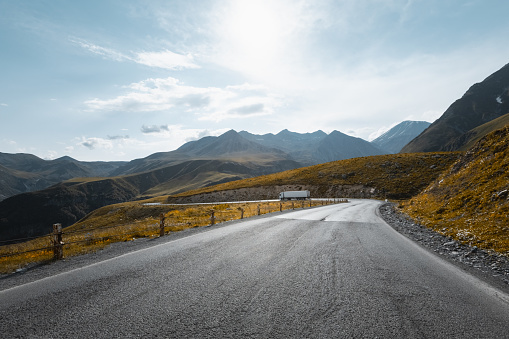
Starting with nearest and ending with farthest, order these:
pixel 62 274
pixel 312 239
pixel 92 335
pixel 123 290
→ pixel 92 335, pixel 123 290, pixel 62 274, pixel 312 239

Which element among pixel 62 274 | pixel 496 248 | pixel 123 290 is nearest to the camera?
pixel 123 290

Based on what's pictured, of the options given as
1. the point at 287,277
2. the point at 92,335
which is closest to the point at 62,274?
the point at 92,335

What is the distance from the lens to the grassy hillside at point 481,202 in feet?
35.4

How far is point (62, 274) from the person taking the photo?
7.32 meters

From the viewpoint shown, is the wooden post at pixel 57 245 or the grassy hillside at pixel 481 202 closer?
the wooden post at pixel 57 245

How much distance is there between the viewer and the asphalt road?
4.05 meters

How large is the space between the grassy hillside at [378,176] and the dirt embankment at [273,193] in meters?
0.28

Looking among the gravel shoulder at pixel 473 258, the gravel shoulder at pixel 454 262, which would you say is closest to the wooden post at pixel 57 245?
the gravel shoulder at pixel 454 262

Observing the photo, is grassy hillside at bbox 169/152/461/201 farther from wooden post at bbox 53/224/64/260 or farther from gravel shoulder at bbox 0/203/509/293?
wooden post at bbox 53/224/64/260

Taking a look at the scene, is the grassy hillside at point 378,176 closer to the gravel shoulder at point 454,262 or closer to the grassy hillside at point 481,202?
the grassy hillside at point 481,202

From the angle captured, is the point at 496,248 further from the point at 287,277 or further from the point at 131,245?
the point at 131,245

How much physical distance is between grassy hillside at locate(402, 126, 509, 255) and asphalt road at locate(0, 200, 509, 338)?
4337mm

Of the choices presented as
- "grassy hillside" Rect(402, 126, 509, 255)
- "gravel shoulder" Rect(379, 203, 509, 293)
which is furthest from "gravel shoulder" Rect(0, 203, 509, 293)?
"grassy hillside" Rect(402, 126, 509, 255)

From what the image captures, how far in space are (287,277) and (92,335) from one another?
4.16m
